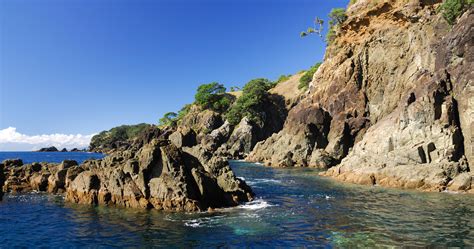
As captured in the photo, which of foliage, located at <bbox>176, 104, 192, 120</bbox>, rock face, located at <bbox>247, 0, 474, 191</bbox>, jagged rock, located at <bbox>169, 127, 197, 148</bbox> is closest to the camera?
rock face, located at <bbox>247, 0, 474, 191</bbox>

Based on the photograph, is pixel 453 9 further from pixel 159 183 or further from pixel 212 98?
pixel 212 98

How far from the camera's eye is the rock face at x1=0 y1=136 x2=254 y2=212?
36188mm

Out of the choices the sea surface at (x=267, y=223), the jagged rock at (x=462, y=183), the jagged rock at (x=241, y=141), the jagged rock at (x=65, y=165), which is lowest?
the sea surface at (x=267, y=223)

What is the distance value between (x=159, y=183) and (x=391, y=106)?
188 feet

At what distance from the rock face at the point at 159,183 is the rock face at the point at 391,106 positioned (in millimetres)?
24360

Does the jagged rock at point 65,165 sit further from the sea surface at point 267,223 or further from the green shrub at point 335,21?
A: the green shrub at point 335,21

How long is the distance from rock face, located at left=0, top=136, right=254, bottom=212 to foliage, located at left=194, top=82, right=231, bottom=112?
4418 inches

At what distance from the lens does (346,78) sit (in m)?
91.2

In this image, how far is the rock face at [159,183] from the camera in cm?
3619

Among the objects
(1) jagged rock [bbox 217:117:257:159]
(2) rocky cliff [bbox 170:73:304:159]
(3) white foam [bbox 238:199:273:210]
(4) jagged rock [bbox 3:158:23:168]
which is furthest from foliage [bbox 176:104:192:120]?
(3) white foam [bbox 238:199:273:210]

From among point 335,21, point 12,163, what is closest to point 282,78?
point 335,21

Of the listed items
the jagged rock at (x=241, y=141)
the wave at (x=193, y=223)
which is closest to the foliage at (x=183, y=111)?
the jagged rock at (x=241, y=141)

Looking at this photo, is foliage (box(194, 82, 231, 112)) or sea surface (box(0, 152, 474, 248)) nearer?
sea surface (box(0, 152, 474, 248))

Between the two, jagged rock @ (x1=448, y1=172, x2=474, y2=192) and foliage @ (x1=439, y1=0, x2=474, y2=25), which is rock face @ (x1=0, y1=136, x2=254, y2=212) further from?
foliage @ (x1=439, y1=0, x2=474, y2=25)
